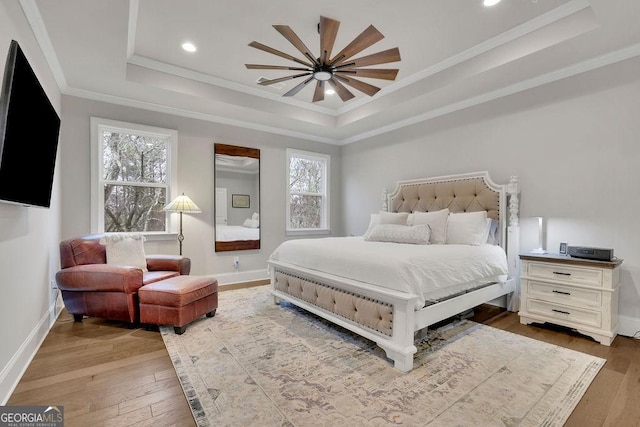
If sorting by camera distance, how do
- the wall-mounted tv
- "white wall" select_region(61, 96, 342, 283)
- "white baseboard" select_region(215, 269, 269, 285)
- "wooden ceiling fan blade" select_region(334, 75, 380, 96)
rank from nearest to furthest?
the wall-mounted tv < "wooden ceiling fan blade" select_region(334, 75, 380, 96) < "white wall" select_region(61, 96, 342, 283) < "white baseboard" select_region(215, 269, 269, 285)

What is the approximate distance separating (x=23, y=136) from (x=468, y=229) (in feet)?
12.8

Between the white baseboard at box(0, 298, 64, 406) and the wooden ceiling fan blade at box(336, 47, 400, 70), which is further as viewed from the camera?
the wooden ceiling fan blade at box(336, 47, 400, 70)

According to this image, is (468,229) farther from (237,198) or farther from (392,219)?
(237,198)

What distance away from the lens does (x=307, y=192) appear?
5668 millimetres

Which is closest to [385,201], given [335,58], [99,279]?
[335,58]

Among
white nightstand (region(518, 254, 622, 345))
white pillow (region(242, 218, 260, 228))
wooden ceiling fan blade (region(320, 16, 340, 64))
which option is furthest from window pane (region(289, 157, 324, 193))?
white nightstand (region(518, 254, 622, 345))

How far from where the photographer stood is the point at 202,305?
293 cm

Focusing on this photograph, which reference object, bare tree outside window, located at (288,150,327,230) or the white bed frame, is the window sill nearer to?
bare tree outside window, located at (288,150,327,230)

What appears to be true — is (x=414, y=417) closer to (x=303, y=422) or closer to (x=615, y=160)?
(x=303, y=422)

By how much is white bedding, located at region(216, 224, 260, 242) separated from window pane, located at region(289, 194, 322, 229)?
77 cm

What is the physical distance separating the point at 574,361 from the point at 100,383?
338 cm

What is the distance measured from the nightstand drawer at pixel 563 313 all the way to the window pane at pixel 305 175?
386cm

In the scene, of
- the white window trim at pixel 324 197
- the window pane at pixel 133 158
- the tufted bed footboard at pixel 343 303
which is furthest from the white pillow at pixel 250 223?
the tufted bed footboard at pixel 343 303

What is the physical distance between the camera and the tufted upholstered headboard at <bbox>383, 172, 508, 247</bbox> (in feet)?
11.7
